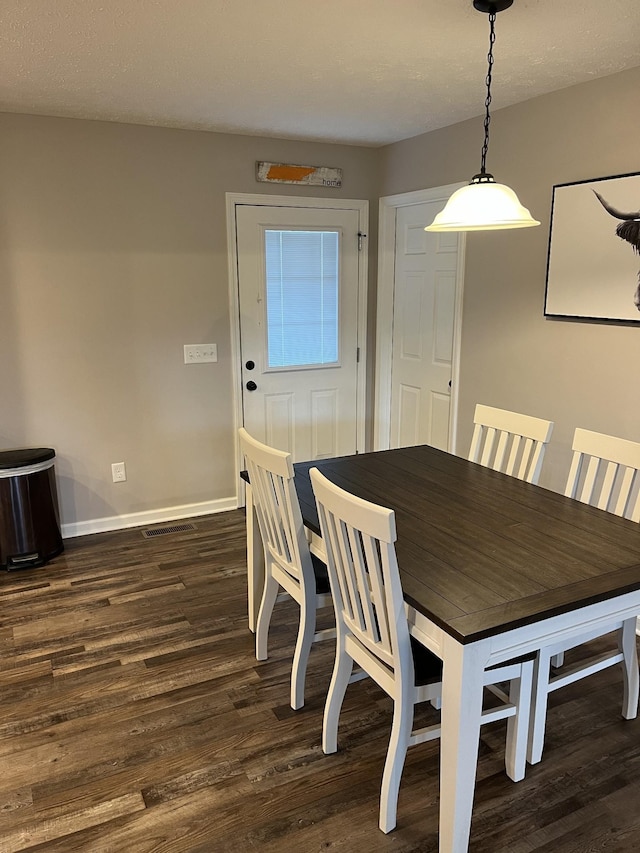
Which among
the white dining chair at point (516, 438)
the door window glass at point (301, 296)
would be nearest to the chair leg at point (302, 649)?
the white dining chair at point (516, 438)

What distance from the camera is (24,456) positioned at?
3.57 m

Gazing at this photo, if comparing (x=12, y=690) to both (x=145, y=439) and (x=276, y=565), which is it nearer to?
(x=276, y=565)

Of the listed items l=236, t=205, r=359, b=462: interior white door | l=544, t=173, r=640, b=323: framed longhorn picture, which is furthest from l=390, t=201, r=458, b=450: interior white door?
l=544, t=173, r=640, b=323: framed longhorn picture

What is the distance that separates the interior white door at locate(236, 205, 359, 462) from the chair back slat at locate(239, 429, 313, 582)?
2.00 metres

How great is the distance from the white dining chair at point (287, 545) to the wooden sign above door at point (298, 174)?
2407 mm

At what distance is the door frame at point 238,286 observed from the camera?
4.15 m

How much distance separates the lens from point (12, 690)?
98.4 inches

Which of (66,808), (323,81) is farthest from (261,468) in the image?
(323,81)

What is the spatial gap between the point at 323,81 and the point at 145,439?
7.77 feet

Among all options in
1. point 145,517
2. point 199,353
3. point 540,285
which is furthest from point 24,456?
point 540,285

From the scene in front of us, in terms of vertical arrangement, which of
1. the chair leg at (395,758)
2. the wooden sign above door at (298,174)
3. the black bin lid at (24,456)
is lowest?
the chair leg at (395,758)

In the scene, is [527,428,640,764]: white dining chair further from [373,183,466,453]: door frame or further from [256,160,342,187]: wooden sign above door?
[256,160,342,187]: wooden sign above door

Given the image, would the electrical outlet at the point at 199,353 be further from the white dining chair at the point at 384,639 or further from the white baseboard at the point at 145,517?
the white dining chair at the point at 384,639

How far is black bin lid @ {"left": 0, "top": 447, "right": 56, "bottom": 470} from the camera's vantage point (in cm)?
343
